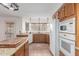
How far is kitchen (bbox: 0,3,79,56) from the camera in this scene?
98.6 inches

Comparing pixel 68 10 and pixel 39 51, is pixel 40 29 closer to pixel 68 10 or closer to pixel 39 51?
pixel 39 51

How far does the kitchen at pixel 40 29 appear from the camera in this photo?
2.50 meters

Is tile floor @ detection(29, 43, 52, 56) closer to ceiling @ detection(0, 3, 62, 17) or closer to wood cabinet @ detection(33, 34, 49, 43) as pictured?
ceiling @ detection(0, 3, 62, 17)

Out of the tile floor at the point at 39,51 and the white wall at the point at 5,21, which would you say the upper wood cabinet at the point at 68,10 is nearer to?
the tile floor at the point at 39,51

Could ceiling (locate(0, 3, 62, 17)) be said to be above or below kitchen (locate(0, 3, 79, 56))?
above

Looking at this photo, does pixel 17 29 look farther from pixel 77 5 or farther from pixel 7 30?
pixel 77 5

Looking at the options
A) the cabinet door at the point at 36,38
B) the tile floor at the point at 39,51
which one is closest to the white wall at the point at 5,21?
the tile floor at the point at 39,51

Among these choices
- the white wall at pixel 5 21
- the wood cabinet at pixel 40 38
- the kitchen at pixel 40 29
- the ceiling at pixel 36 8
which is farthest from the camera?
the wood cabinet at pixel 40 38

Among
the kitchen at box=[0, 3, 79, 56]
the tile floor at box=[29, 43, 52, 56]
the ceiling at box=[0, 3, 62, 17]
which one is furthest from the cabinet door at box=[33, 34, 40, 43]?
the ceiling at box=[0, 3, 62, 17]

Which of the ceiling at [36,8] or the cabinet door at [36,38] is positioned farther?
the cabinet door at [36,38]

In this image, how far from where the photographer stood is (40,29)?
11945 millimetres

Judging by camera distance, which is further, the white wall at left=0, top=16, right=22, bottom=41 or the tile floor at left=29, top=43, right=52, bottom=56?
the white wall at left=0, top=16, right=22, bottom=41

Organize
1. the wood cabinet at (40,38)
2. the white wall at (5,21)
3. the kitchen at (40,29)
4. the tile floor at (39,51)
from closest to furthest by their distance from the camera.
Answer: the kitchen at (40,29)
the tile floor at (39,51)
the white wall at (5,21)
the wood cabinet at (40,38)

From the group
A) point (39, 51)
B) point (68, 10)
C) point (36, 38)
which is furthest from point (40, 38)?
point (68, 10)
